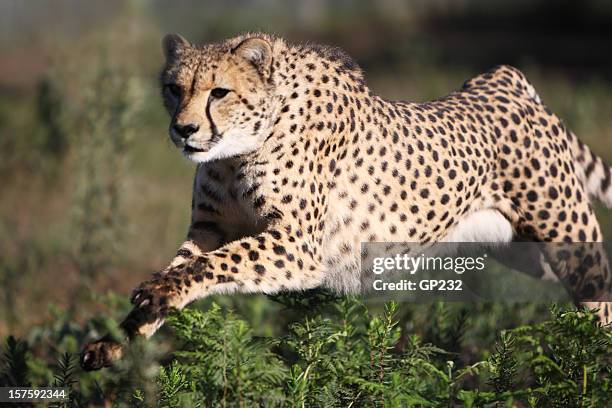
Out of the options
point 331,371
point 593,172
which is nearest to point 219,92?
point 331,371

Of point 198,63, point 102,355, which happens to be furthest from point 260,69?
point 102,355

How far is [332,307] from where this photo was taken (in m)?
4.41

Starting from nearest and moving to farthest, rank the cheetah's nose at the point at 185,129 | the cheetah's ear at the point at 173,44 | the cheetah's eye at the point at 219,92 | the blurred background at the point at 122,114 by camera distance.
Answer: the cheetah's nose at the point at 185,129 < the cheetah's eye at the point at 219,92 < the cheetah's ear at the point at 173,44 < the blurred background at the point at 122,114

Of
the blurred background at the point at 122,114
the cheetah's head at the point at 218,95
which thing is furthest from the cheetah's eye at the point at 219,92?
the blurred background at the point at 122,114

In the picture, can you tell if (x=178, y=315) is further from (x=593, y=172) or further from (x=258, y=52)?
(x=593, y=172)

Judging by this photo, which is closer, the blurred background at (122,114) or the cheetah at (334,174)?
the cheetah at (334,174)

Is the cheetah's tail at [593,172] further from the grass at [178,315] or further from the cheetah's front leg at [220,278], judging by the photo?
the cheetah's front leg at [220,278]

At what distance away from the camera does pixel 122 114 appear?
275 inches

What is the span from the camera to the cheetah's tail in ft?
17.1

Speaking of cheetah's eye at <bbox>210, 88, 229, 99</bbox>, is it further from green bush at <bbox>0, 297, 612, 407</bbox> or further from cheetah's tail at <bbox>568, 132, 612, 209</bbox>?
cheetah's tail at <bbox>568, 132, 612, 209</bbox>

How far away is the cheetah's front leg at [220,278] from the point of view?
132 inches

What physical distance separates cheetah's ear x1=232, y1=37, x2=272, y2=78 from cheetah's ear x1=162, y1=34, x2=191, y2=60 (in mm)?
258

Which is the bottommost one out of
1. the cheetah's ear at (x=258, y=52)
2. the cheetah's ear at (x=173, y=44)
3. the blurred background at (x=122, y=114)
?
the cheetah's ear at (x=258, y=52)

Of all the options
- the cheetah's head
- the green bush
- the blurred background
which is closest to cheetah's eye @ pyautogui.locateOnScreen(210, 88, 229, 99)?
the cheetah's head
